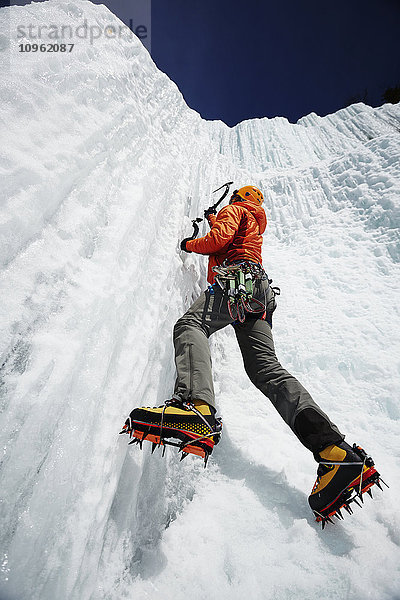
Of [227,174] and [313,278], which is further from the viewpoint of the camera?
[227,174]

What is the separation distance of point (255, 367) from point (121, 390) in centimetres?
82

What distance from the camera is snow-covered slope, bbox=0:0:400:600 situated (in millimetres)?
1225

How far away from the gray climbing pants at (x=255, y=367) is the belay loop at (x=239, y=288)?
4 centimetres

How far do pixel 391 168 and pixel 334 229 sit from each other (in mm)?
1520

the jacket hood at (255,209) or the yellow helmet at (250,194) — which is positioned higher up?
the yellow helmet at (250,194)

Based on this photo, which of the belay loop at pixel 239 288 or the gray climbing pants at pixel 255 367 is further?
the belay loop at pixel 239 288

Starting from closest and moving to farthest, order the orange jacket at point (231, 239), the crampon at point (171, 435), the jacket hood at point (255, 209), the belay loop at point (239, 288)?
the crampon at point (171, 435), the belay loop at point (239, 288), the orange jacket at point (231, 239), the jacket hood at point (255, 209)

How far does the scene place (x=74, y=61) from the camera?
2240 millimetres

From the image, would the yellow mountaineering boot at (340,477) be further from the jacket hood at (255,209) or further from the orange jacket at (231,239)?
the jacket hood at (255,209)

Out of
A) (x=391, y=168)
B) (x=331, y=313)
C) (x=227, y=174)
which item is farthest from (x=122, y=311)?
(x=391, y=168)

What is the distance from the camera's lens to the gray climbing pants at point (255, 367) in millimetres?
1544

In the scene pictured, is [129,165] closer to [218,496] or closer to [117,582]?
[218,496]

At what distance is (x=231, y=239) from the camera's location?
2.32 m

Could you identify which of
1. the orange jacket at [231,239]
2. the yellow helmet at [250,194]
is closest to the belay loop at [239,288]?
the orange jacket at [231,239]
